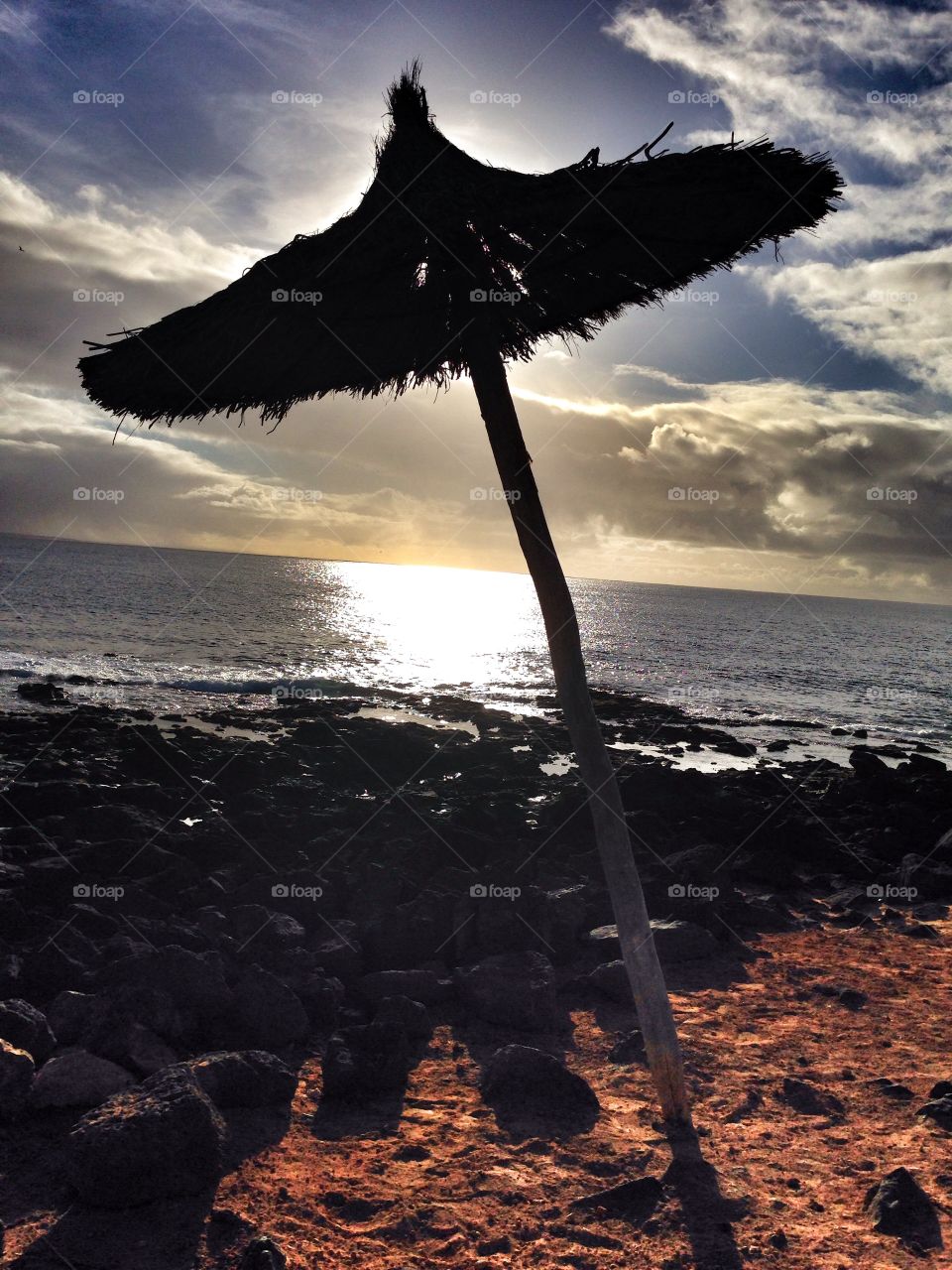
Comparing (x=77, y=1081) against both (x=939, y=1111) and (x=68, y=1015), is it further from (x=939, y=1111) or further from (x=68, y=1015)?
(x=939, y=1111)

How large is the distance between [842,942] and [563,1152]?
19.7 ft

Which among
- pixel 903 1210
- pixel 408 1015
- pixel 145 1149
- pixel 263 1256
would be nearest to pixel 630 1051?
pixel 408 1015

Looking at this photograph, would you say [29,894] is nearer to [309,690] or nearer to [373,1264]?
[373,1264]

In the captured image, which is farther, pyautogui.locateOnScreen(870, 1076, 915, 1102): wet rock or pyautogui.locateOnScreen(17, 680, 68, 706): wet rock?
A: pyautogui.locateOnScreen(17, 680, 68, 706): wet rock

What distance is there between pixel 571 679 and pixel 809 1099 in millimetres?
4032

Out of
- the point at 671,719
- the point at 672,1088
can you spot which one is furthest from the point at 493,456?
the point at 671,719

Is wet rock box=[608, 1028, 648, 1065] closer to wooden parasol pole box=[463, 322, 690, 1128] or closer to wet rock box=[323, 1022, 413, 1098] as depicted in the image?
wooden parasol pole box=[463, 322, 690, 1128]

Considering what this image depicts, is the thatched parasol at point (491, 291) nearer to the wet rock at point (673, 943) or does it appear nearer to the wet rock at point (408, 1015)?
the wet rock at point (408, 1015)

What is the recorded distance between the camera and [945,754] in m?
30.3

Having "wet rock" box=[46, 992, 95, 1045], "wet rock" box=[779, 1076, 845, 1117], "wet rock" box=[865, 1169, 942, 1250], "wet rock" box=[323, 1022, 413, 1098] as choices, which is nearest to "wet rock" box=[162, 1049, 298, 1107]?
"wet rock" box=[323, 1022, 413, 1098]

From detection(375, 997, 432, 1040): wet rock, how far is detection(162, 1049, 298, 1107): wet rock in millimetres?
1297

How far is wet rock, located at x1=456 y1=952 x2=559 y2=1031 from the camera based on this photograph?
798 cm

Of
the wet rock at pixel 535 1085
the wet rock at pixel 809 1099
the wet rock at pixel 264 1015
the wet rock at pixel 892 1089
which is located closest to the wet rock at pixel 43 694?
the wet rock at pixel 264 1015

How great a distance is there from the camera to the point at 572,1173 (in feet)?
18.4
